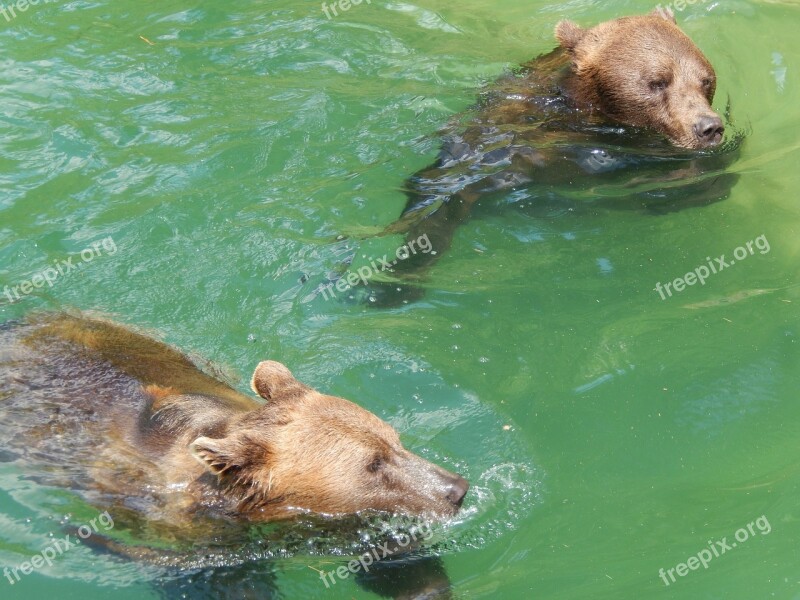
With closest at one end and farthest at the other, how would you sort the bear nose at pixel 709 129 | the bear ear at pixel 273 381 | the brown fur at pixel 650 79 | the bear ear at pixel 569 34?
the bear ear at pixel 273 381 → the bear nose at pixel 709 129 → the brown fur at pixel 650 79 → the bear ear at pixel 569 34

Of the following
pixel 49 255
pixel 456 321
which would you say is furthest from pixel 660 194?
pixel 49 255

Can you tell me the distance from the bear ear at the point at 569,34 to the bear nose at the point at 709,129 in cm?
164

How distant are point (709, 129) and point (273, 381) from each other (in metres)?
5.13

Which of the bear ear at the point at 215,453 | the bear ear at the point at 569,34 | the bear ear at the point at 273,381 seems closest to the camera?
the bear ear at the point at 215,453

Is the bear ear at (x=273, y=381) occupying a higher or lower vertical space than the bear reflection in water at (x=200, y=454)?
higher

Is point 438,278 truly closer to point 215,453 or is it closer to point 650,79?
point 650,79

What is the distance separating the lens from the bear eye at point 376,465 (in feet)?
19.0

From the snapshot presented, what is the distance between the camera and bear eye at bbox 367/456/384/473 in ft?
19.0

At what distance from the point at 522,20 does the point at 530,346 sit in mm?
6896

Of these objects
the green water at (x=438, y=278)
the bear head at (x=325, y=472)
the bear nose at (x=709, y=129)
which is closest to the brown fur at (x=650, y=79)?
the bear nose at (x=709, y=129)

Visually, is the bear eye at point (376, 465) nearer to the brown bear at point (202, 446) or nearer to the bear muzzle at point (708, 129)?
the brown bear at point (202, 446)

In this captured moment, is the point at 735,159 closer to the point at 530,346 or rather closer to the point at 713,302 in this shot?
the point at 713,302

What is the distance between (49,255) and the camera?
27.9 feet

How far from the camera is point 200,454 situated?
215 inches
